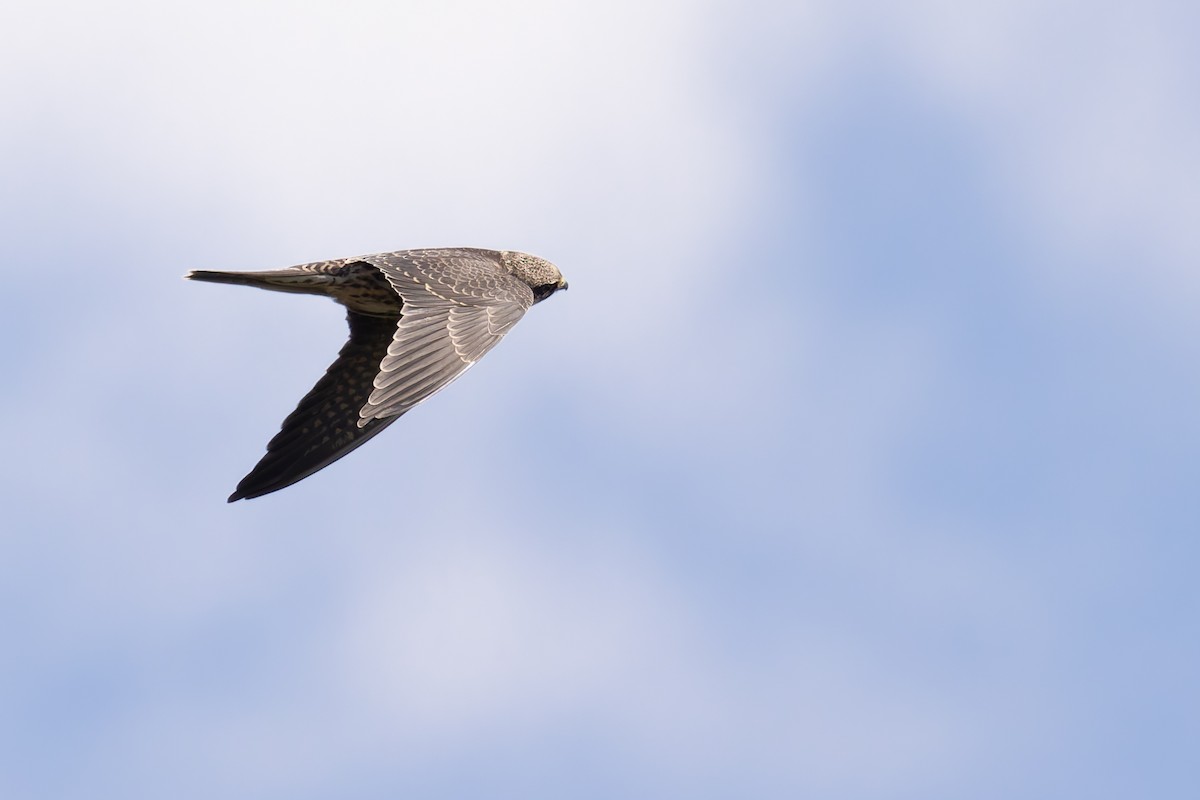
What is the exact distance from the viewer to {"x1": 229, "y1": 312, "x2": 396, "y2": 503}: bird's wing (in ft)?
41.2

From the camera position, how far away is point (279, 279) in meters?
12.9

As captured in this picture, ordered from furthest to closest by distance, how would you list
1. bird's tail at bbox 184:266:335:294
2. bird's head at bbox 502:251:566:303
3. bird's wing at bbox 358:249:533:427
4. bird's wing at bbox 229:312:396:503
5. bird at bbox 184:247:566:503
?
bird's head at bbox 502:251:566:303 → bird's wing at bbox 229:312:396:503 → bird's tail at bbox 184:266:335:294 → bird at bbox 184:247:566:503 → bird's wing at bbox 358:249:533:427

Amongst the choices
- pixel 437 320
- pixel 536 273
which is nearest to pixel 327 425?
pixel 437 320

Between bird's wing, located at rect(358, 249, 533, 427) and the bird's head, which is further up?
bird's wing, located at rect(358, 249, 533, 427)

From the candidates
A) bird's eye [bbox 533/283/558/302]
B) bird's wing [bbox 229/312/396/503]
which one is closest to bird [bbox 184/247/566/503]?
bird's wing [bbox 229/312/396/503]

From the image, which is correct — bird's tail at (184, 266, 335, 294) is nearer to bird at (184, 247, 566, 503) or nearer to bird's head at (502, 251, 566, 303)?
bird at (184, 247, 566, 503)

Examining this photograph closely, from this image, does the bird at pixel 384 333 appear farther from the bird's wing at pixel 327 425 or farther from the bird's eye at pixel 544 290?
the bird's eye at pixel 544 290

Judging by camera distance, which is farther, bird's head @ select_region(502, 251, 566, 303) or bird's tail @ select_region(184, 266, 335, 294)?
bird's head @ select_region(502, 251, 566, 303)

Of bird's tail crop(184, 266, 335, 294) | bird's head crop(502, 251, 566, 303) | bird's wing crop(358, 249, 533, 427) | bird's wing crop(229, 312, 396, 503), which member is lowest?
bird's wing crop(229, 312, 396, 503)

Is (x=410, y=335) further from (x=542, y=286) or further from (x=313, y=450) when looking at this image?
(x=542, y=286)

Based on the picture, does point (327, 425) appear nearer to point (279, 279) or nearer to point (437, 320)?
point (279, 279)

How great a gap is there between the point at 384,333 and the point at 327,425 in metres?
1.13

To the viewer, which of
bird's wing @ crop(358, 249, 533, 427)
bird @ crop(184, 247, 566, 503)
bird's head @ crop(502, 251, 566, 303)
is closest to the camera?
bird's wing @ crop(358, 249, 533, 427)

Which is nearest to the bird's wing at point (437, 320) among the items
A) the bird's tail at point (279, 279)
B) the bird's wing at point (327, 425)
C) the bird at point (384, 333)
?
the bird at point (384, 333)
